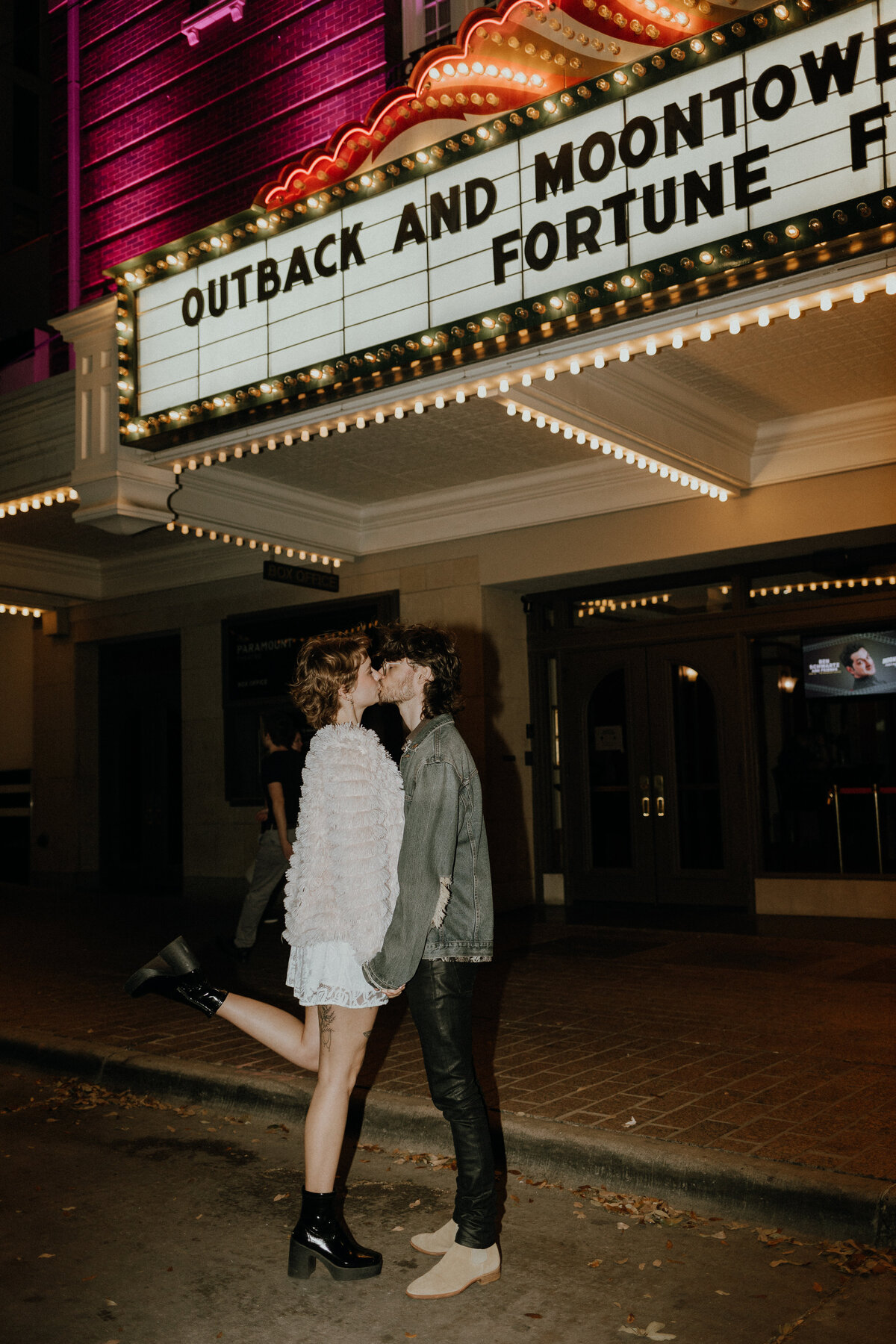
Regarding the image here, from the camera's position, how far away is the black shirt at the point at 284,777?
343 inches

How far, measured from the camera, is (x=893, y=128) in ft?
16.6

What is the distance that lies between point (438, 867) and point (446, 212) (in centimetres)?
484

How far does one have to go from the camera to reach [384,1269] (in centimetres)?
373

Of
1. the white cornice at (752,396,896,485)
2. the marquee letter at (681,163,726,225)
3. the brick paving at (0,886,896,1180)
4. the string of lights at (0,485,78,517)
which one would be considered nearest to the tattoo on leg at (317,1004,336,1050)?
the brick paving at (0,886,896,1180)

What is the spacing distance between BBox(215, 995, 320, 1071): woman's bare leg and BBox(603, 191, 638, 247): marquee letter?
4.38m

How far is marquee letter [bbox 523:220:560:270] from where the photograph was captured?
6.28 metres

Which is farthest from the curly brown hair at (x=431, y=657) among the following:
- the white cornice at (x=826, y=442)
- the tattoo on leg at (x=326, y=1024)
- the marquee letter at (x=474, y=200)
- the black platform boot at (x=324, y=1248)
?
the white cornice at (x=826, y=442)

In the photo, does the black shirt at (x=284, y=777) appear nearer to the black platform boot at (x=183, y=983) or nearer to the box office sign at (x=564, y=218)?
the box office sign at (x=564, y=218)

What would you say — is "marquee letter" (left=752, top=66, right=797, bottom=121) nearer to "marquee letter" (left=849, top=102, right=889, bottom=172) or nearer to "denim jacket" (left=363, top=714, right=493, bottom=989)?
"marquee letter" (left=849, top=102, right=889, bottom=172)

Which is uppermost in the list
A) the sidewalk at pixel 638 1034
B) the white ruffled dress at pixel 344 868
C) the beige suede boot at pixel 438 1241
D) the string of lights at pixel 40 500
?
the string of lights at pixel 40 500

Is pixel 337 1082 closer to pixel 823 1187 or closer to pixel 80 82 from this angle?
pixel 823 1187

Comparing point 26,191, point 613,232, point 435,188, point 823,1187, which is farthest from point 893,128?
point 26,191

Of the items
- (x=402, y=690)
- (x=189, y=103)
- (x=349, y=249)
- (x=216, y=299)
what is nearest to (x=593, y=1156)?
(x=402, y=690)

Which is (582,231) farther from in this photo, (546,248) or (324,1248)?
(324,1248)
